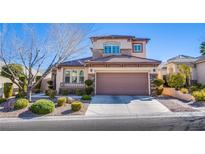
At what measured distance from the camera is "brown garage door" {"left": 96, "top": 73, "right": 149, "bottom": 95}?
16359mm

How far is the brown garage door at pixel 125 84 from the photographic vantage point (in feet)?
53.7

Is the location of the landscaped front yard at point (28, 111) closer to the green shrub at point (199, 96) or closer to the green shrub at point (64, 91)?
the green shrub at point (64, 91)

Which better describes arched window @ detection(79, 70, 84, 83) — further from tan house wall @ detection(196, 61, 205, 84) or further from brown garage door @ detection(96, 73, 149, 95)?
tan house wall @ detection(196, 61, 205, 84)

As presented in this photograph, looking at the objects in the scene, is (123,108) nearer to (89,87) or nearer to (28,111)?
(28,111)

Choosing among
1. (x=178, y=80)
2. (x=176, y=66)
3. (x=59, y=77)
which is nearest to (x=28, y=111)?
(x=59, y=77)

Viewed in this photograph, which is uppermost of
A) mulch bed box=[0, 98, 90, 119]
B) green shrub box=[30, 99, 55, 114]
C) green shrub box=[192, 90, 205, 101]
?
green shrub box=[192, 90, 205, 101]

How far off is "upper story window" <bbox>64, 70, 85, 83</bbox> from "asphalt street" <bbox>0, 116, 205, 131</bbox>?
30.3 feet

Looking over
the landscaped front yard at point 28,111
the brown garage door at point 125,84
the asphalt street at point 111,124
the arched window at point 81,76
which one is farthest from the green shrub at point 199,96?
the arched window at point 81,76

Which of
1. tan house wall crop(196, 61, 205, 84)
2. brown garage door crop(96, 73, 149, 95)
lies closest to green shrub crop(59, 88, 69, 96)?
brown garage door crop(96, 73, 149, 95)

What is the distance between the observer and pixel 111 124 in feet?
27.4

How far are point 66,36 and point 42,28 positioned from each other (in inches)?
65.9

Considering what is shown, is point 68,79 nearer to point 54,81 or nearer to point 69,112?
point 54,81

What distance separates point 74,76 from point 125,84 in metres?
5.17
